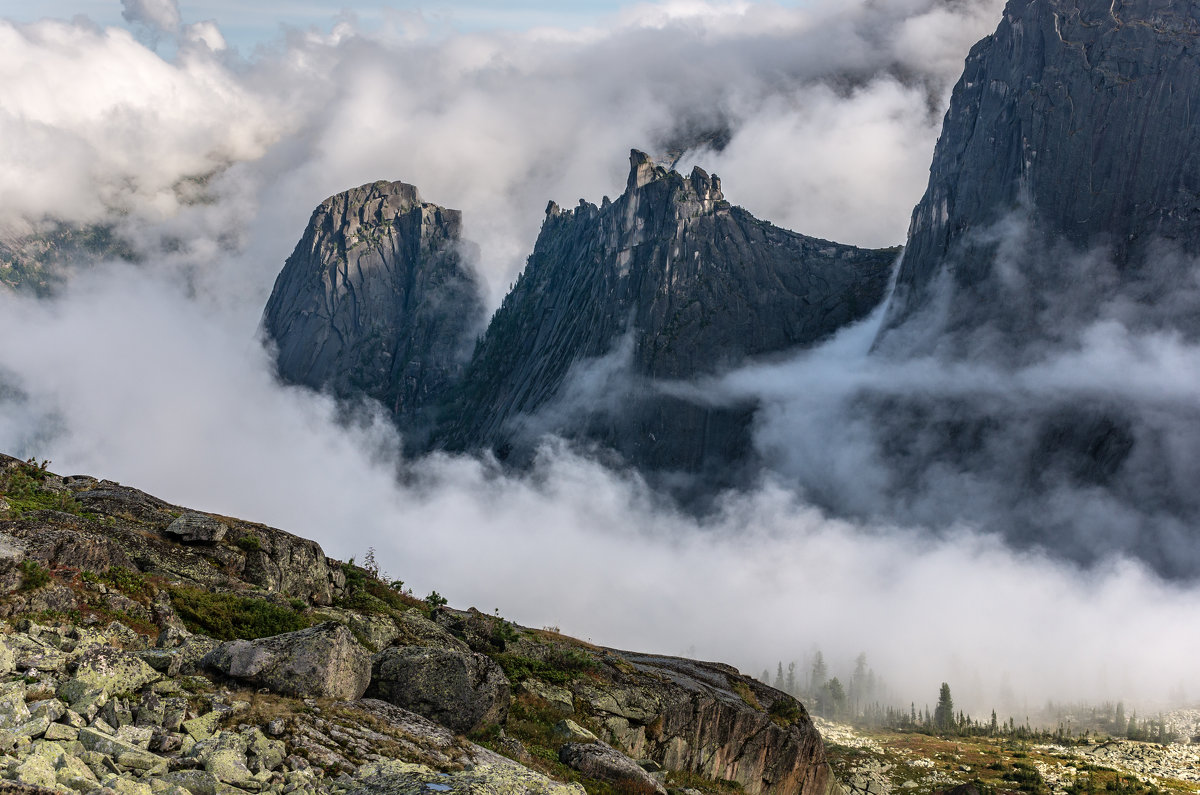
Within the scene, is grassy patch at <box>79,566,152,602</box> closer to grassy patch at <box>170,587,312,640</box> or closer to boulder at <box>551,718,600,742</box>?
grassy patch at <box>170,587,312,640</box>

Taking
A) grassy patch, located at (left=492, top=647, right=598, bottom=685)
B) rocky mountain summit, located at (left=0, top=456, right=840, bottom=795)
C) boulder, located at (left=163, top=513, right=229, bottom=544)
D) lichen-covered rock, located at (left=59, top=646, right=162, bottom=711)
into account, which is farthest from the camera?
grassy patch, located at (left=492, top=647, right=598, bottom=685)

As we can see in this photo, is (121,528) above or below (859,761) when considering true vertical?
above

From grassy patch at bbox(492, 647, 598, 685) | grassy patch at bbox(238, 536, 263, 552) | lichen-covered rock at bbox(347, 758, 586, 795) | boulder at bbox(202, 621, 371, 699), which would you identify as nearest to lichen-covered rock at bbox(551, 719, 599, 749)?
grassy patch at bbox(492, 647, 598, 685)

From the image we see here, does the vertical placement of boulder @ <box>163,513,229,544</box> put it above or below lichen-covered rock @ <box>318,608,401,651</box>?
above

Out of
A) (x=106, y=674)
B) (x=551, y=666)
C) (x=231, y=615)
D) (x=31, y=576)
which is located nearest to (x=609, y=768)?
(x=231, y=615)

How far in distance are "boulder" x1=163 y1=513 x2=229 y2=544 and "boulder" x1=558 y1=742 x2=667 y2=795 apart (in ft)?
72.6

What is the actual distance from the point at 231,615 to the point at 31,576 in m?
8.79

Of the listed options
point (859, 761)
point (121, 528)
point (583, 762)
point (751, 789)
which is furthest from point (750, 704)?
point (859, 761)

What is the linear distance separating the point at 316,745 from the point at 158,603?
1325 centimetres

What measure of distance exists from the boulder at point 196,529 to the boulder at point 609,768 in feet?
72.6

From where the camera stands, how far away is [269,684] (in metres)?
26.1

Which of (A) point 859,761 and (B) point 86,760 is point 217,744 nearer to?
(B) point 86,760

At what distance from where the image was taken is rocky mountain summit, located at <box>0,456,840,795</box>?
1961 cm

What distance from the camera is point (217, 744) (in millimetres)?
20172
